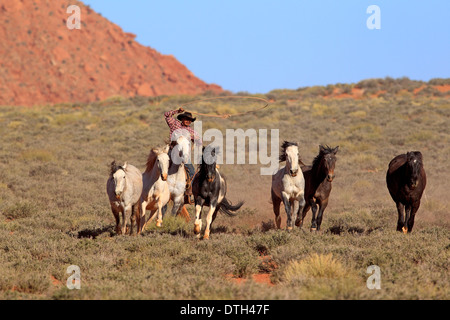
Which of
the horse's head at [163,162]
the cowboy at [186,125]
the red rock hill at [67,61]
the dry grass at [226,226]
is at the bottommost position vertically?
the dry grass at [226,226]

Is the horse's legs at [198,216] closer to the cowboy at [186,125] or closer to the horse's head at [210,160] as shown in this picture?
the horse's head at [210,160]

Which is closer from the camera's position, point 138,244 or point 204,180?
point 138,244

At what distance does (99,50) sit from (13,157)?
71328 mm

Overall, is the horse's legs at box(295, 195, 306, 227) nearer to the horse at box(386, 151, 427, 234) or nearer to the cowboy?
the horse at box(386, 151, 427, 234)

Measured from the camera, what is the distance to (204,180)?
11.4 m

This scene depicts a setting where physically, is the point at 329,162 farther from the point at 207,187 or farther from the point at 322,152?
the point at 207,187

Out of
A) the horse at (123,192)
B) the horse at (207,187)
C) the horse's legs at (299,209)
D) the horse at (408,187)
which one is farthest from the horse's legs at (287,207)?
the horse at (123,192)

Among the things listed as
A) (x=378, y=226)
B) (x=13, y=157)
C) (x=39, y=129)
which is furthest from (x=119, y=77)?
(x=378, y=226)

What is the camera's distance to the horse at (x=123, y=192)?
36.1ft

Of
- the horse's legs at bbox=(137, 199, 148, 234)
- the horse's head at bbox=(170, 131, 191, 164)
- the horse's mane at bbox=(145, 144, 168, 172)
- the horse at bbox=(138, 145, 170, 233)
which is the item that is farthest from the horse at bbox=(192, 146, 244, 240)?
the horse's legs at bbox=(137, 199, 148, 234)

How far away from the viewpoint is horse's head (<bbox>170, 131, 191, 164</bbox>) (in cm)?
1138

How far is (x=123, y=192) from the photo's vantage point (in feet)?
37.3

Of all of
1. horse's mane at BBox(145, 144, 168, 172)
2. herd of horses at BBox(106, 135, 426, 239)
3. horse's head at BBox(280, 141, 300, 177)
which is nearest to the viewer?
herd of horses at BBox(106, 135, 426, 239)
